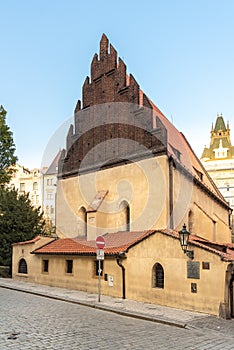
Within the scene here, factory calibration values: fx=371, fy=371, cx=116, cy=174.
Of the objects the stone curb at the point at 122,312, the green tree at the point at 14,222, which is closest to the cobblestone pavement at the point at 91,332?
the stone curb at the point at 122,312

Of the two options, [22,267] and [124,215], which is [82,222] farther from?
[22,267]

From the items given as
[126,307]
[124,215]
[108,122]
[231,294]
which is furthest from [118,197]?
[231,294]

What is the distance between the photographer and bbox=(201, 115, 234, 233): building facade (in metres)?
69.9

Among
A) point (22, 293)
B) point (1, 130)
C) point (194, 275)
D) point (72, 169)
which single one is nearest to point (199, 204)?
point (72, 169)

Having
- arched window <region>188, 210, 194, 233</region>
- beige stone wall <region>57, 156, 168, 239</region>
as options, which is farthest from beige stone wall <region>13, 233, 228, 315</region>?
arched window <region>188, 210, 194, 233</region>

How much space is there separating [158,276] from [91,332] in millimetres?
5690

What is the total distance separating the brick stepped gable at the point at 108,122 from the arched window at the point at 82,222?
2.44 meters

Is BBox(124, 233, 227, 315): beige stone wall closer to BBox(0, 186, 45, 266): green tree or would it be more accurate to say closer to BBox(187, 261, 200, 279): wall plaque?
BBox(187, 261, 200, 279): wall plaque

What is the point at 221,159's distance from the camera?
244 ft

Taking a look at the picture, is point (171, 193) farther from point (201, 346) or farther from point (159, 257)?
point (201, 346)

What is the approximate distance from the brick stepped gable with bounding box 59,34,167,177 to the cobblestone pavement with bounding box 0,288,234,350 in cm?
956

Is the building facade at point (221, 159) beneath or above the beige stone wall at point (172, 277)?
above

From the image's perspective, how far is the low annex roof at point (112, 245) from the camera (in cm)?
1583

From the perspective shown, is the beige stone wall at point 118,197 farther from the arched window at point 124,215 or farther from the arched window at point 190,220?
the arched window at point 190,220
